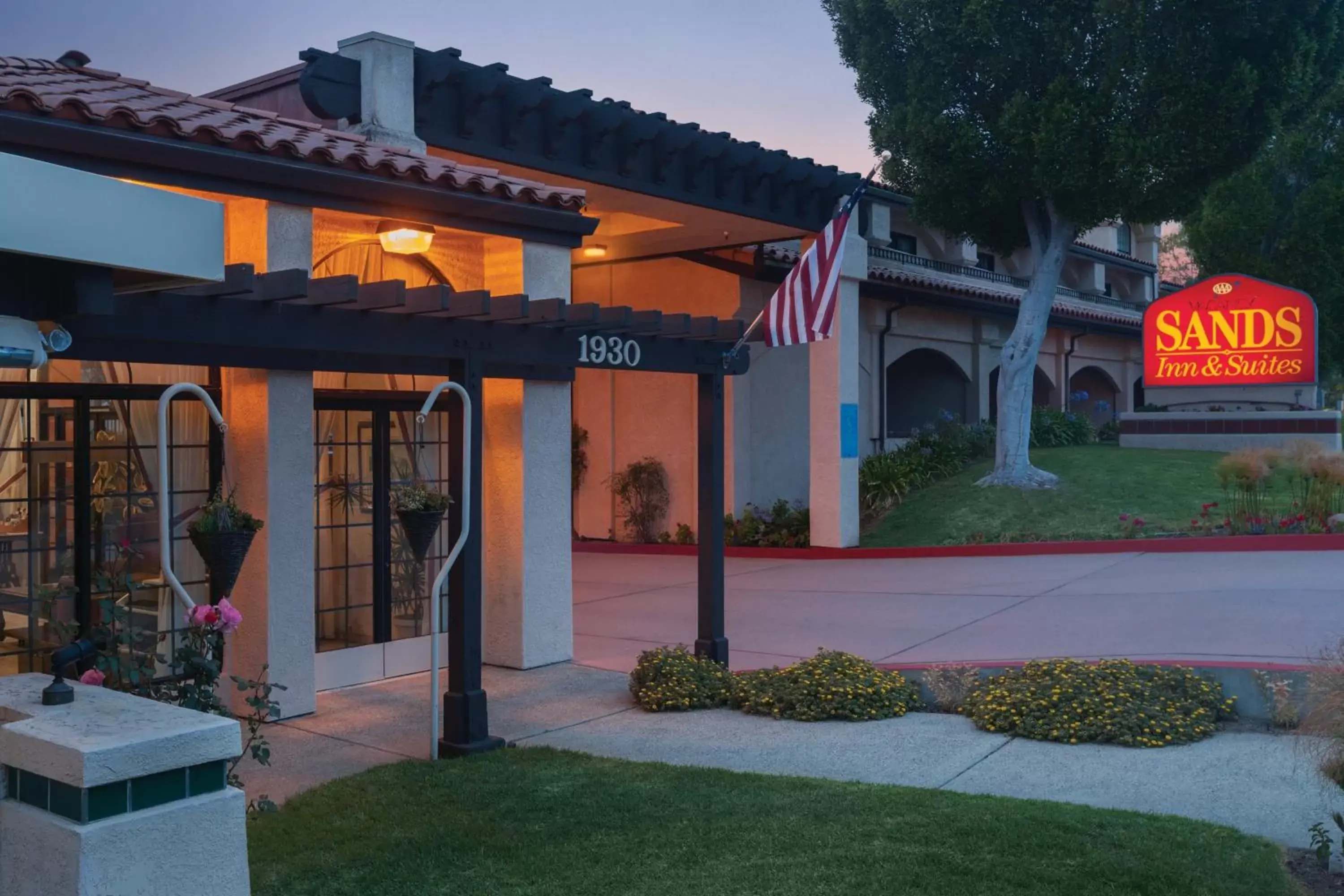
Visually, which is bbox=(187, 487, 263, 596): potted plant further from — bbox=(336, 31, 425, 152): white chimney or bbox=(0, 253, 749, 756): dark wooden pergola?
bbox=(336, 31, 425, 152): white chimney

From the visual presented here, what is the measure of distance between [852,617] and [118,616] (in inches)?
321

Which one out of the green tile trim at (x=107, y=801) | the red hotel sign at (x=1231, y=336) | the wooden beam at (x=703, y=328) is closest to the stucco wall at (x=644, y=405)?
the wooden beam at (x=703, y=328)

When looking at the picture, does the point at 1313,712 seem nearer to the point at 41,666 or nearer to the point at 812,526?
the point at 41,666

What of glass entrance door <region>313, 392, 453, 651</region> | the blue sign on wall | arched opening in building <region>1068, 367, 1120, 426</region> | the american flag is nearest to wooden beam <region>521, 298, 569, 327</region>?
the american flag

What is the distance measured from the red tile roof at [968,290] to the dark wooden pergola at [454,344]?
336 inches

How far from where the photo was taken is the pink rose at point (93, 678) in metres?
4.44

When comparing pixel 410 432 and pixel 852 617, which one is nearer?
pixel 410 432

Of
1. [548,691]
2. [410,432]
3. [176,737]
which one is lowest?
[548,691]

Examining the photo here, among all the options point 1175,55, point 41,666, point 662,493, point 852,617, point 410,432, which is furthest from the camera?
point 662,493

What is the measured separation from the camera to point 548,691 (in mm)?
9383

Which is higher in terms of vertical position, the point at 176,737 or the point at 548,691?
the point at 176,737

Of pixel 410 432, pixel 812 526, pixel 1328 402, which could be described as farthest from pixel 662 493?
pixel 1328 402

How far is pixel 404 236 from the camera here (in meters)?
9.59

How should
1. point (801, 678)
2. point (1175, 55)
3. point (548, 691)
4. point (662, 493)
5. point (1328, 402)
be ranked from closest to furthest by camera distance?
point (801, 678), point (548, 691), point (1175, 55), point (662, 493), point (1328, 402)
